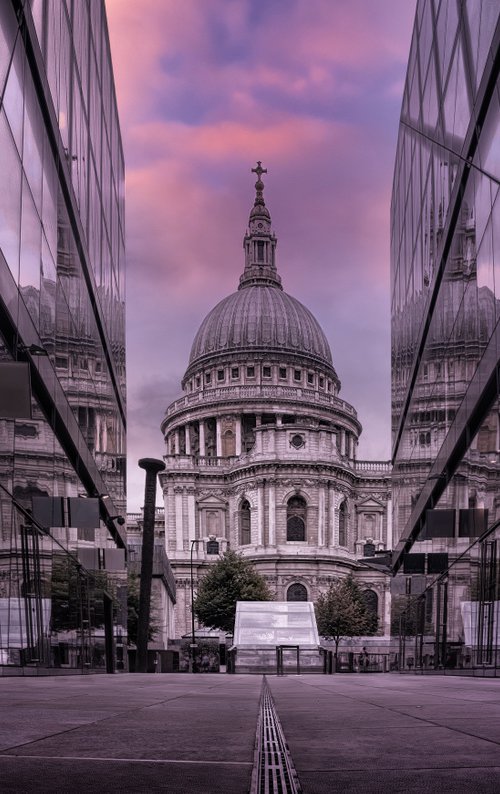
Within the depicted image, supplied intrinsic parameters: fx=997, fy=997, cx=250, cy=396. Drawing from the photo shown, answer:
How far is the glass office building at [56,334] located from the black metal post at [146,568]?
6776mm

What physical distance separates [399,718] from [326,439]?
113 metres

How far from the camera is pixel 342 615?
96.8m

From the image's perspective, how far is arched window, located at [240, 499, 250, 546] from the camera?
122 metres

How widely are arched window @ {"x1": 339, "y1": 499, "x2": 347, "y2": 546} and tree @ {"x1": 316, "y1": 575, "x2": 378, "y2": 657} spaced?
16.1 meters

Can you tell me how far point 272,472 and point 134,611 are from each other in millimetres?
52558

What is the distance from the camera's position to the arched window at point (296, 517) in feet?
388

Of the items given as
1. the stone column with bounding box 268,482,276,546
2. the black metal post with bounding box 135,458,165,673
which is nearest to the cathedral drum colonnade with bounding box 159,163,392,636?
the stone column with bounding box 268,482,276,546

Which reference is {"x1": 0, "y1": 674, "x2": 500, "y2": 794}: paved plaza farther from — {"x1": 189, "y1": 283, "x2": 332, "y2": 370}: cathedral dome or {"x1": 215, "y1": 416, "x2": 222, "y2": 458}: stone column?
{"x1": 189, "y1": 283, "x2": 332, "y2": 370}: cathedral dome

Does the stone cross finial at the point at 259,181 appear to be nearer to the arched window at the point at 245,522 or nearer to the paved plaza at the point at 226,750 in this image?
the arched window at the point at 245,522

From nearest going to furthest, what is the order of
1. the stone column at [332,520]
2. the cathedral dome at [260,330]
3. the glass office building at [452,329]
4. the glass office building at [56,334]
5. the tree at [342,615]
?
1. the glass office building at [56,334]
2. the glass office building at [452,329]
3. the tree at [342,615]
4. the stone column at [332,520]
5. the cathedral dome at [260,330]

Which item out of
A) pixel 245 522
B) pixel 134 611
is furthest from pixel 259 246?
pixel 134 611

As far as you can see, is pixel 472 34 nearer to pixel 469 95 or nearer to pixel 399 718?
pixel 469 95

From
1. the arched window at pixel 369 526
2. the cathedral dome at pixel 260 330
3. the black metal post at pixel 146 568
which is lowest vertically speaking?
the arched window at pixel 369 526

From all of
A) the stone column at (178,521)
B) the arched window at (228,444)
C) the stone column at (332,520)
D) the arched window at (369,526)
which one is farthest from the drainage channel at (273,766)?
the arched window at (228,444)
